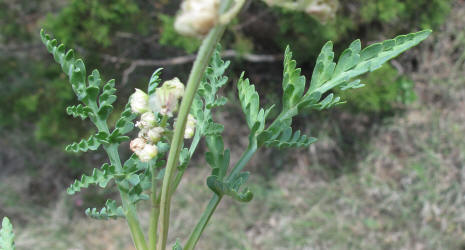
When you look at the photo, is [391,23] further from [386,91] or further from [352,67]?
[352,67]

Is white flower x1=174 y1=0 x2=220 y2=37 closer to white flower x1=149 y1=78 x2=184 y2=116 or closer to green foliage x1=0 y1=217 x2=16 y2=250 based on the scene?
white flower x1=149 y1=78 x2=184 y2=116

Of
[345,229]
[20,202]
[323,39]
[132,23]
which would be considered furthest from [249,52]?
[20,202]

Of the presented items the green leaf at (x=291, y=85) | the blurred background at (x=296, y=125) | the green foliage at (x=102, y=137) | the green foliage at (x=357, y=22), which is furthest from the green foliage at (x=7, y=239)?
the green foliage at (x=357, y=22)

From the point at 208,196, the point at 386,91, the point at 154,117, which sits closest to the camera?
the point at 154,117

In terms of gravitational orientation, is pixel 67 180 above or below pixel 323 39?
above

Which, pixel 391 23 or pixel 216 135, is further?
pixel 391 23

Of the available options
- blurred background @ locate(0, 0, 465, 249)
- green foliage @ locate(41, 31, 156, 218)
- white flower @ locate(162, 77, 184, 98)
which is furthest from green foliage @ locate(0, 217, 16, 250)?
blurred background @ locate(0, 0, 465, 249)

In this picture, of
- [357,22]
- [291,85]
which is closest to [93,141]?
[291,85]
